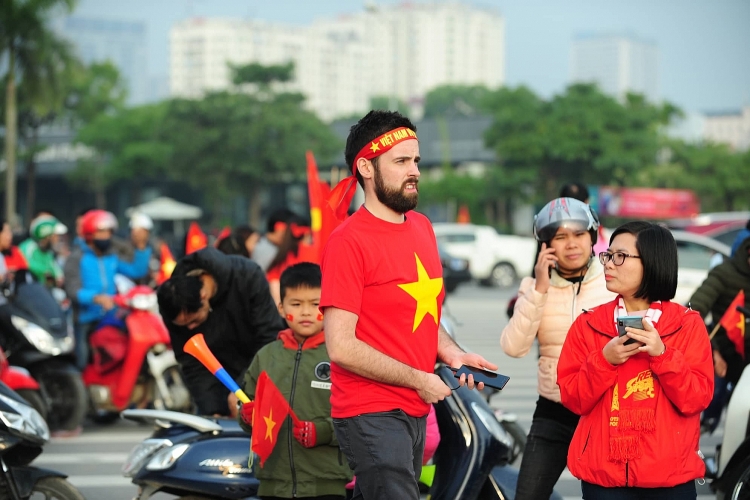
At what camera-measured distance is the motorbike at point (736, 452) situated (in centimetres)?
486

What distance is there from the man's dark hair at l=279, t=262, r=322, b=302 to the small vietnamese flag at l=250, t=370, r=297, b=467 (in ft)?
1.31

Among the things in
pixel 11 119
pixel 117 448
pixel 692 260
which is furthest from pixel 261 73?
pixel 117 448

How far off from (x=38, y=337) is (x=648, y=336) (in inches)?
239

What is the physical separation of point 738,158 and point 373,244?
5697 centimetres

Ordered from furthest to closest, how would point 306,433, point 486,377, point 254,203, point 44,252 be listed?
1. point 254,203
2. point 44,252
3. point 306,433
4. point 486,377

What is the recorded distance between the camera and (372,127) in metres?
3.57

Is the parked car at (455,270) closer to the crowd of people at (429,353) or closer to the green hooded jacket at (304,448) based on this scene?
the green hooded jacket at (304,448)

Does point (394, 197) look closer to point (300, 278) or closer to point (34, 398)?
point (300, 278)

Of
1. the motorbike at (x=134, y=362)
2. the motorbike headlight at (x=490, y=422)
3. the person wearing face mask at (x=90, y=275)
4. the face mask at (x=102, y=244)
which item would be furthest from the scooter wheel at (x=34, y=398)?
the motorbike headlight at (x=490, y=422)

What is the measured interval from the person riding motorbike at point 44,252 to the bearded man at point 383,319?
698 centimetres

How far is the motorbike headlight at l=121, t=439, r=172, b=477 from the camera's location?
465cm

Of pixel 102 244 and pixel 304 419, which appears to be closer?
pixel 304 419

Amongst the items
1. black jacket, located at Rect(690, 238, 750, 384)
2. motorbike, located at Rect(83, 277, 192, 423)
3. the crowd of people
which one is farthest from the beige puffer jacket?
motorbike, located at Rect(83, 277, 192, 423)

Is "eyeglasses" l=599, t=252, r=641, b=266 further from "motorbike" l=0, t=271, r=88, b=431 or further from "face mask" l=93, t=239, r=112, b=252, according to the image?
"face mask" l=93, t=239, r=112, b=252
